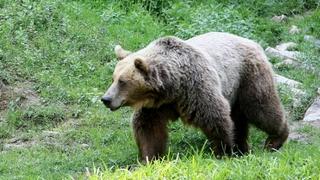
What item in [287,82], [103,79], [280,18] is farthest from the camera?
[280,18]

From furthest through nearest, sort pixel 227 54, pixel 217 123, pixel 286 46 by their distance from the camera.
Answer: pixel 286 46
pixel 227 54
pixel 217 123

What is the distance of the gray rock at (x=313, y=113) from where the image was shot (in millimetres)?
8789

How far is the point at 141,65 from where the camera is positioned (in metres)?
6.67

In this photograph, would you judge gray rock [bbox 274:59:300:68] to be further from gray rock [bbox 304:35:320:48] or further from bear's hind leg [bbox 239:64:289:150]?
bear's hind leg [bbox 239:64:289:150]

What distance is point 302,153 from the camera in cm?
641

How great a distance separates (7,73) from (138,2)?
3178 mm

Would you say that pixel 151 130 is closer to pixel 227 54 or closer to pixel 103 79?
pixel 227 54

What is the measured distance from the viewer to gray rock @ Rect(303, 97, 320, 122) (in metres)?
8.79

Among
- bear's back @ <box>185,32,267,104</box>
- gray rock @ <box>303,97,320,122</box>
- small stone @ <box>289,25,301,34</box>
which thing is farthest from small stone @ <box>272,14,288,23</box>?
bear's back @ <box>185,32,267,104</box>

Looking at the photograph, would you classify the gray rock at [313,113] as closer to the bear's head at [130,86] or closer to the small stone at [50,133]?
the bear's head at [130,86]

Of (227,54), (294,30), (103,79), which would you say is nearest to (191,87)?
(227,54)

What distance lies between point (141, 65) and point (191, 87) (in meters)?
0.55

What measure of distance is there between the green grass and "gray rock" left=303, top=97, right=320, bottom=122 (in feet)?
0.47

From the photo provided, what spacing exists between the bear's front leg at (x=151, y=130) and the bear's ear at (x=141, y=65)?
50cm
